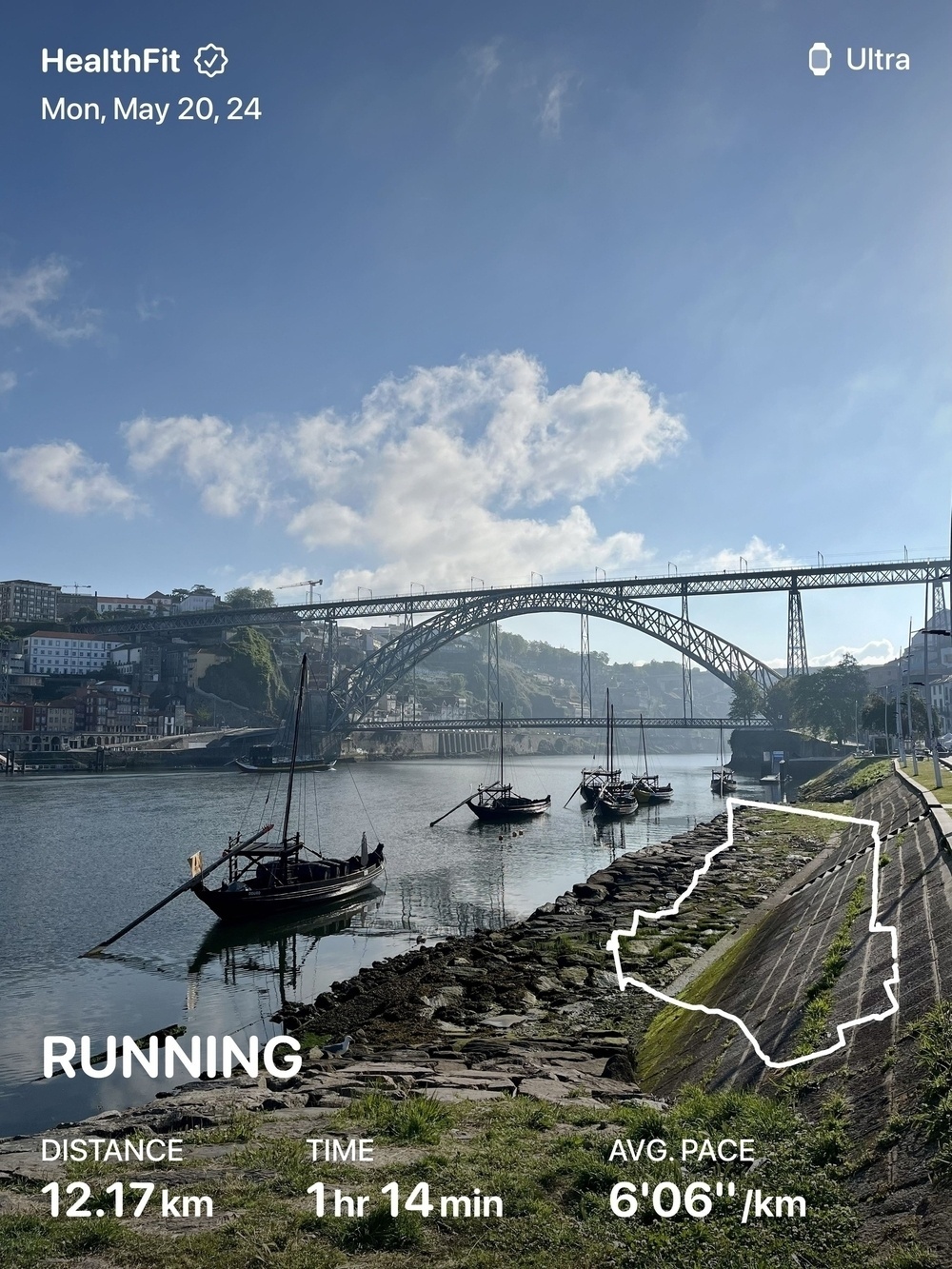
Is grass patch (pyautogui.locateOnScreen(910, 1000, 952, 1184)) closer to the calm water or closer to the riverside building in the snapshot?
the calm water

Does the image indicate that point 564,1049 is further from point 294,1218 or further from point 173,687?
point 173,687

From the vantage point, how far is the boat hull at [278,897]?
22.3 m

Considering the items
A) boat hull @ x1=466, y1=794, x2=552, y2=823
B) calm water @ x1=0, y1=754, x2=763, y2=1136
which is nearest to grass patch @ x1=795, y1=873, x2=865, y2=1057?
calm water @ x1=0, y1=754, x2=763, y2=1136

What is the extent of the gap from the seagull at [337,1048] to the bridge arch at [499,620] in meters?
66.2

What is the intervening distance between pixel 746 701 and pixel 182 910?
2699 inches

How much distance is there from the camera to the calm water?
1487cm

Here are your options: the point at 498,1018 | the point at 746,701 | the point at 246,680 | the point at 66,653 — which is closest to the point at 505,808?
the point at 498,1018

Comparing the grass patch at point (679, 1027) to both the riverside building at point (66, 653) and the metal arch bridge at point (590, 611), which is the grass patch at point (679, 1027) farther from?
the riverside building at point (66, 653)

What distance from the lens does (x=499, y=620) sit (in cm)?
8594

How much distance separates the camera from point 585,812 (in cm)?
5181

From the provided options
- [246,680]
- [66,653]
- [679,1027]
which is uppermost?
[66,653]

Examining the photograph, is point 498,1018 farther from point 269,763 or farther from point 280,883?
point 269,763

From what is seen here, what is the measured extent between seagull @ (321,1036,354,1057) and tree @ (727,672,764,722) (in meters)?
71.3

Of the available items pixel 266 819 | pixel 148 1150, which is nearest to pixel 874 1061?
pixel 148 1150
